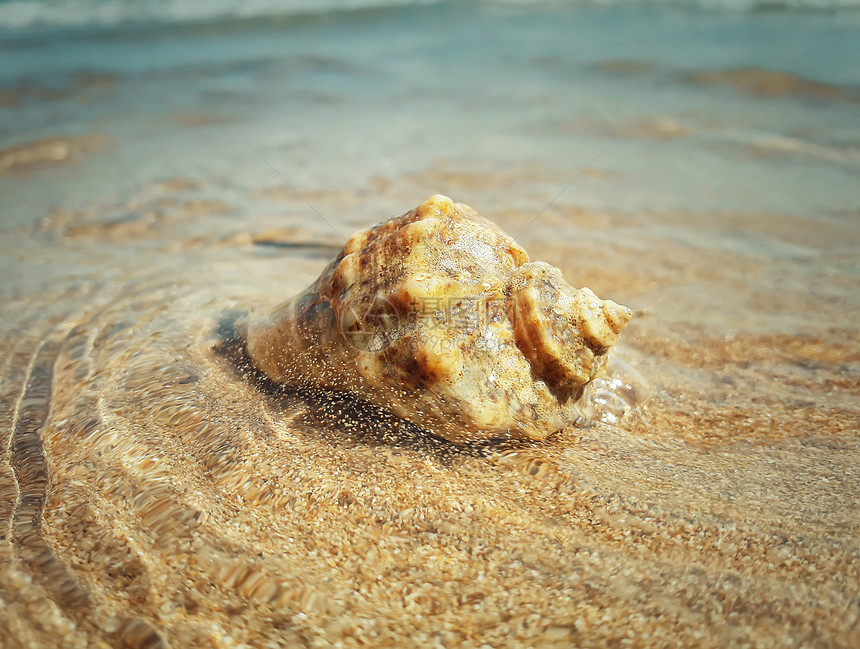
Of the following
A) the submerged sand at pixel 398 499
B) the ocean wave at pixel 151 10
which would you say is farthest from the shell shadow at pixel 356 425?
the ocean wave at pixel 151 10

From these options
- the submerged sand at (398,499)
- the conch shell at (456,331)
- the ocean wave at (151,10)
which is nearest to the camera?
the submerged sand at (398,499)

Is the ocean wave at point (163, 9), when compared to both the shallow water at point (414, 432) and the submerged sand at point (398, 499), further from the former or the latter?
the submerged sand at point (398, 499)

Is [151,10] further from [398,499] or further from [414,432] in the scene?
[398,499]

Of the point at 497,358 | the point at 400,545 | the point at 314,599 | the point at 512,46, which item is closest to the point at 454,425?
the point at 497,358

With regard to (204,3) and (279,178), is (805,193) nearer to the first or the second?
(279,178)

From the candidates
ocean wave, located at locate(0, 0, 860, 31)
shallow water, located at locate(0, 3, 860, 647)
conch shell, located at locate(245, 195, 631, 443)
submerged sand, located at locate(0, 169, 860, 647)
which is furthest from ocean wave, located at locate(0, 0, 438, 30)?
conch shell, located at locate(245, 195, 631, 443)
